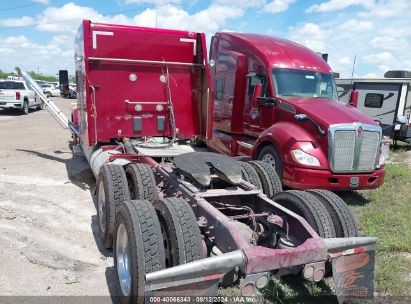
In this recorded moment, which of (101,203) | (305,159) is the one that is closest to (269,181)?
(305,159)

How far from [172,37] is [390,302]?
5458 mm

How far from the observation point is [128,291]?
330 cm

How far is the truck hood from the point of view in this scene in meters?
6.76

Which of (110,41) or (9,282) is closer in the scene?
(9,282)

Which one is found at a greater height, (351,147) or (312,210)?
(351,147)

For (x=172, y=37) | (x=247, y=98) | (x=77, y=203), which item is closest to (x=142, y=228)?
(x=77, y=203)

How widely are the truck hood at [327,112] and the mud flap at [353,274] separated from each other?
3.70 meters

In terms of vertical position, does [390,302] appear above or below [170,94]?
below

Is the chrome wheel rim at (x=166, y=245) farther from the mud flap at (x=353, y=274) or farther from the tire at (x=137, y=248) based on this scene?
the mud flap at (x=353, y=274)

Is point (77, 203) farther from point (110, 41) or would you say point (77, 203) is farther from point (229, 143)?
point (229, 143)

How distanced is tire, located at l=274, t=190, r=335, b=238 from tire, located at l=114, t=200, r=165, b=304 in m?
1.45

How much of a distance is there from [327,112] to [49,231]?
16.1 ft

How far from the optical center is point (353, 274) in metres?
3.24

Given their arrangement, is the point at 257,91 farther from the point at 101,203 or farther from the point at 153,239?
the point at 153,239
